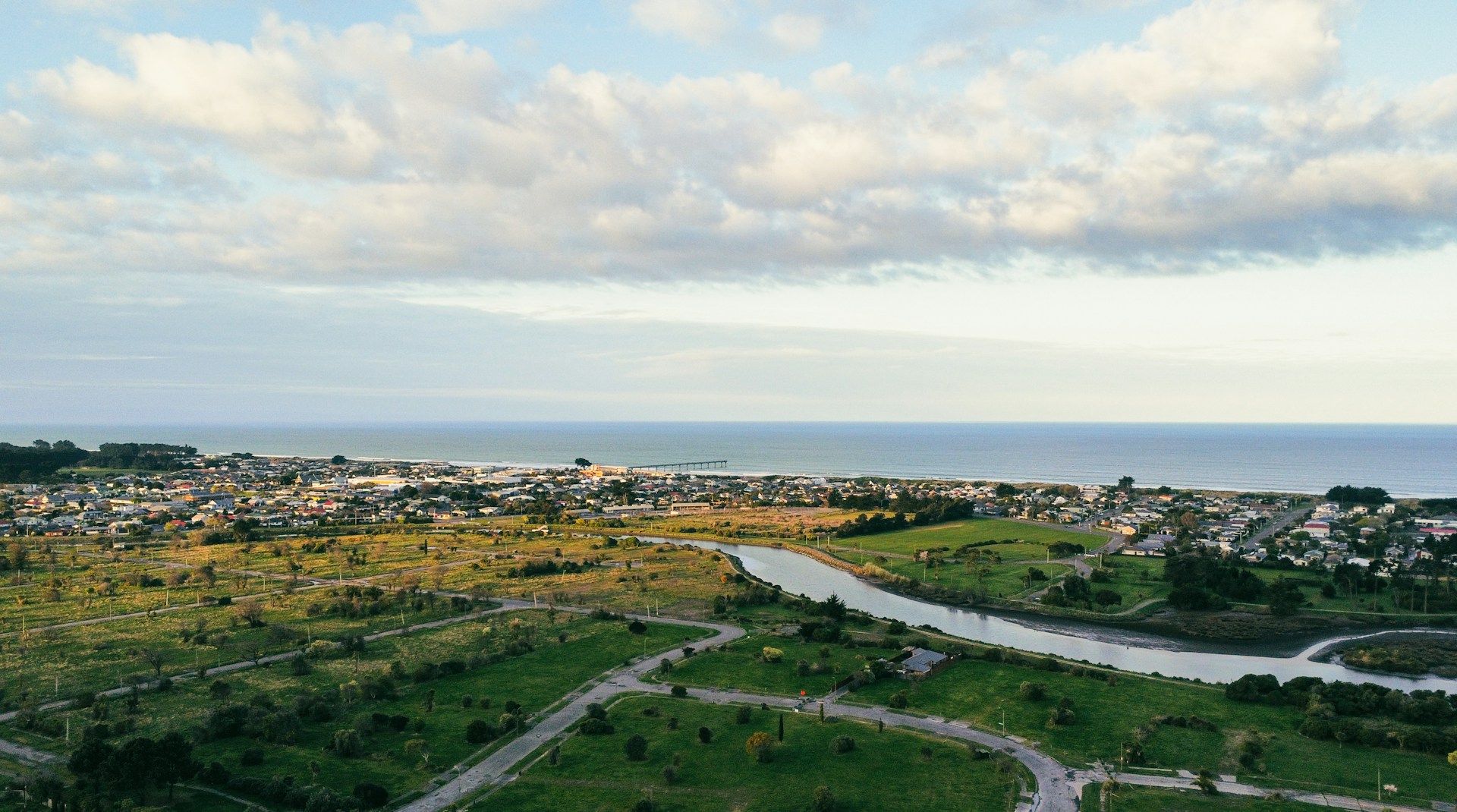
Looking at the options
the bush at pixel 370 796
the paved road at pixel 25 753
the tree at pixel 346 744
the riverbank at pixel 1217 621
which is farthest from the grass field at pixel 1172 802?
the paved road at pixel 25 753

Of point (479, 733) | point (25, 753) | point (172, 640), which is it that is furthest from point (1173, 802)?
point (172, 640)

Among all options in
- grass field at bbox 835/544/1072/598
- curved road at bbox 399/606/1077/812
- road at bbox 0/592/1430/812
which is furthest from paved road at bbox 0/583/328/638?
grass field at bbox 835/544/1072/598

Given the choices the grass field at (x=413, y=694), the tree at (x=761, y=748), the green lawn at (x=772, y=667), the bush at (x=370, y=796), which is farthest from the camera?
the green lawn at (x=772, y=667)

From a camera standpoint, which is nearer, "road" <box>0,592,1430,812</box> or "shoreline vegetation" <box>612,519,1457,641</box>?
"road" <box>0,592,1430,812</box>

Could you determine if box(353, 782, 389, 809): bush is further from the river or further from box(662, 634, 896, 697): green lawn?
the river

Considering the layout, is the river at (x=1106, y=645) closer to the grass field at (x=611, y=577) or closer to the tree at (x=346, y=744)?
the grass field at (x=611, y=577)

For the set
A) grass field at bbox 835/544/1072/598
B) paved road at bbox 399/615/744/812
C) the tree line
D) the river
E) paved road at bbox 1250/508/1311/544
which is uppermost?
the tree line

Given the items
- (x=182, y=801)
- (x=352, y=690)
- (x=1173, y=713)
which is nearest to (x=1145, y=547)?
(x=1173, y=713)
